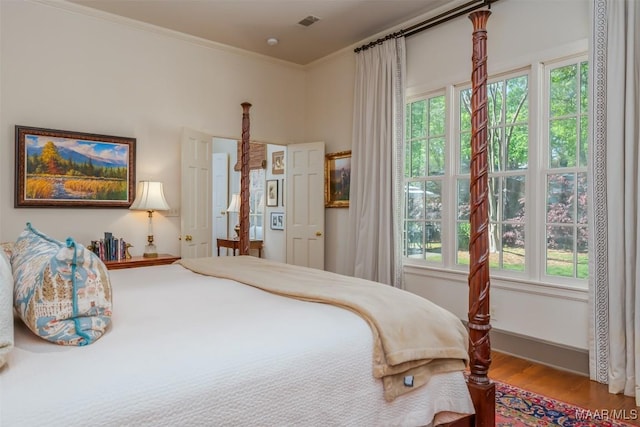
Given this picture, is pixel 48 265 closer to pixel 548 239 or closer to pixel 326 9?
pixel 548 239

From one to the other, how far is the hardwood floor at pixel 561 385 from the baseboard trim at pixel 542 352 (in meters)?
0.06

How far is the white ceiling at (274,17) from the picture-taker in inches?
150

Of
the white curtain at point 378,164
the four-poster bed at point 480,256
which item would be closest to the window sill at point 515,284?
the white curtain at point 378,164

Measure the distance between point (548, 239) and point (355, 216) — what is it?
1962 mm

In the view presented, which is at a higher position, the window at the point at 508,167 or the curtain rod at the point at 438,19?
the curtain rod at the point at 438,19

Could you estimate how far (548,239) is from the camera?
3172 millimetres

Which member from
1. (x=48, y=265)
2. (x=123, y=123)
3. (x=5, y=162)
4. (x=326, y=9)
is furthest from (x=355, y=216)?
(x=48, y=265)

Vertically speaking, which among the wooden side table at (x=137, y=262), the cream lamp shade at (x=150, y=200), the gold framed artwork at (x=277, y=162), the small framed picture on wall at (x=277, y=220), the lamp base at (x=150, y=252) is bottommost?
the wooden side table at (x=137, y=262)

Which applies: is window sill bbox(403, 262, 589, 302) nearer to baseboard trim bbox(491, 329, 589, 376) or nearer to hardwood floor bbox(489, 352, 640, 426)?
baseboard trim bbox(491, 329, 589, 376)

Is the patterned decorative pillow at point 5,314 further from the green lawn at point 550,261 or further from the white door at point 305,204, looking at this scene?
the white door at point 305,204

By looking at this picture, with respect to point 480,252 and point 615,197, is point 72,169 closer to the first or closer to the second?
point 480,252

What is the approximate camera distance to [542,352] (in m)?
3.19

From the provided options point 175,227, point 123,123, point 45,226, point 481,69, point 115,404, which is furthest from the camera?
point 175,227

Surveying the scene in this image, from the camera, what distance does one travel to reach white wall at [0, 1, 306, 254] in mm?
3598
